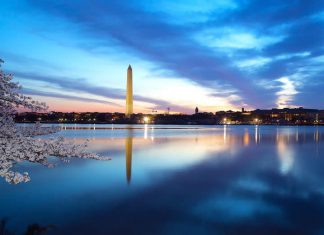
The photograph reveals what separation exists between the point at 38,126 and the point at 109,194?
711 cm

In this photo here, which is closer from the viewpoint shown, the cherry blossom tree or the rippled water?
the cherry blossom tree

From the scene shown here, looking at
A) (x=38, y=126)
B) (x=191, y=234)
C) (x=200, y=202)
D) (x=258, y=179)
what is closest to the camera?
(x=38, y=126)

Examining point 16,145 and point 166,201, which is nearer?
point 16,145

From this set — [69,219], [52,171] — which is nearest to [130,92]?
[52,171]

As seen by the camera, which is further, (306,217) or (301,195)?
(301,195)

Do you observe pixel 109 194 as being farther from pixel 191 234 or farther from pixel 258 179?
pixel 258 179

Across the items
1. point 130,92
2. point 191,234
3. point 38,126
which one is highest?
point 130,92

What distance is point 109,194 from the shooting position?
45.6ft

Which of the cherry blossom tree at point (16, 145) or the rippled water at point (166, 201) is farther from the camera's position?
the rippled water at point (166, 201)

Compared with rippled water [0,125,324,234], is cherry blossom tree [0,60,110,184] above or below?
above

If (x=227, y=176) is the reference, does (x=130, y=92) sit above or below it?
above

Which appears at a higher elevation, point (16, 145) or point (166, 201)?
point (16, 145)

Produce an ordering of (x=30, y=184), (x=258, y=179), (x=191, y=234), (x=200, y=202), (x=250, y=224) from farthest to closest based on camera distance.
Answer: (x=258, y=179) < (x=30, y=184) < (x=200, y=202) < (x=250, y=224) < (x=191, y=234)

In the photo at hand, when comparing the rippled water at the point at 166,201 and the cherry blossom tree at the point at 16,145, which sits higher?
the cherry blossom tree at the point at 16,145
